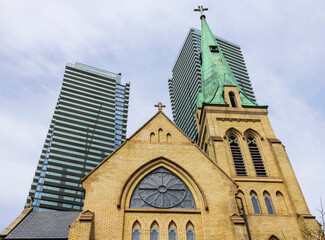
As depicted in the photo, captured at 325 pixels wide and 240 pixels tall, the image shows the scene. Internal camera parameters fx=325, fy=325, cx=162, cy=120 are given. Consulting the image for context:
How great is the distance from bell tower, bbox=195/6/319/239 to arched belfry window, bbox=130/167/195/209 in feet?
9.96

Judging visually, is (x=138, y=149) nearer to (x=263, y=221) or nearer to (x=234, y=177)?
(x=234, y=177)

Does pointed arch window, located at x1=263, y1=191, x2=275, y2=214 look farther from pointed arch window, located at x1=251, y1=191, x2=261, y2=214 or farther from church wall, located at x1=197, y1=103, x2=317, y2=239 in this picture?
pointed arch window, located at x1=251, y1=191, x2=261, y2=214

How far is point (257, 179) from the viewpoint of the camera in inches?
814

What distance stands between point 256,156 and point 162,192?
8.94m

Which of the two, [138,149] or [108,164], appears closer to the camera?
[108,164]

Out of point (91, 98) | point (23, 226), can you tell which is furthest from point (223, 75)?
point (91, 98)

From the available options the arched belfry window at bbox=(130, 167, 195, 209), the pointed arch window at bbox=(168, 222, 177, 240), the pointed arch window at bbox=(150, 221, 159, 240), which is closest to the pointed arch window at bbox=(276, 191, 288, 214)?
the arched belfry window at bbox=(130, 167, 195, 209)

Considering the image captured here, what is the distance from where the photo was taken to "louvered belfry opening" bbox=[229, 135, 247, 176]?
2175 centimetres

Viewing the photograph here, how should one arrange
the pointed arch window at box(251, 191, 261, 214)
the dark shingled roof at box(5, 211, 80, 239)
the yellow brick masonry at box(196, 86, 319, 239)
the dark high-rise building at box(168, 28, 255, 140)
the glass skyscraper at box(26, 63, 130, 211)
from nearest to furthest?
the yellow brick masonry at box(196, 86, 319, 239) → the dark shingled roof at box(5, 211, 80, 239) → the pointed arch window at box(251, 191, 261, 214) → the glass skyscraper at box(26, 63, 130, 211) → the dark high-rise building at box(168, 28, 255, 140)

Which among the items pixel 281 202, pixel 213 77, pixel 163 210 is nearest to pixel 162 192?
pixel 163 210

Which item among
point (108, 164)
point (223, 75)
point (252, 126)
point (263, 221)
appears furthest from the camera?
point (223, 75)

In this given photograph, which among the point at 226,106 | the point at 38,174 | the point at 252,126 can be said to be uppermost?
the point at 38,174

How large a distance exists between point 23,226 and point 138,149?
364 inches

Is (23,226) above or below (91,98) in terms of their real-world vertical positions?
below
